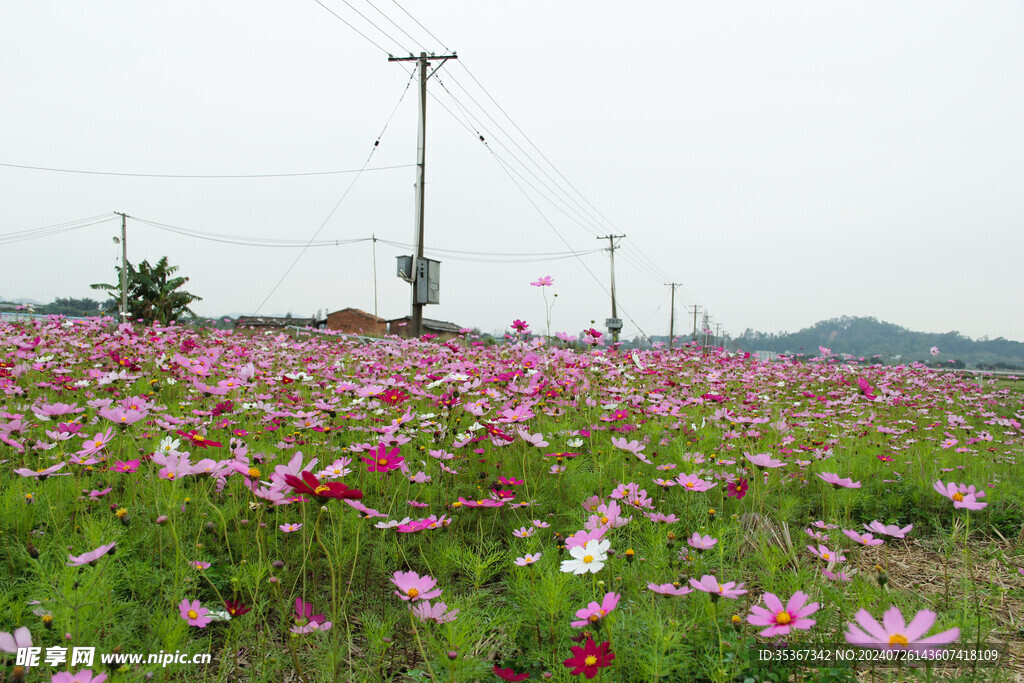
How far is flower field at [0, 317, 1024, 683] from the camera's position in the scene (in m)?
1.17

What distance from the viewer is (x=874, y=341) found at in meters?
84.6

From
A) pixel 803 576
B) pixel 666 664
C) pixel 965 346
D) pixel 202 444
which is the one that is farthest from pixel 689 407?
pixel 965 346

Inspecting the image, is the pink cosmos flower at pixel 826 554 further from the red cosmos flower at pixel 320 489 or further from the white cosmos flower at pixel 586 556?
the red cosmos flower at pixel 320 489

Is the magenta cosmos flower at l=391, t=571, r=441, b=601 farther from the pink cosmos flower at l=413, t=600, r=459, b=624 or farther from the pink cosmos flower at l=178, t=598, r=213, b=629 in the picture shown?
the pink cosmos flower at l=178, t=598, r=213, b=629

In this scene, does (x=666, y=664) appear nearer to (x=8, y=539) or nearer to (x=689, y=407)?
(x=8, y=539)

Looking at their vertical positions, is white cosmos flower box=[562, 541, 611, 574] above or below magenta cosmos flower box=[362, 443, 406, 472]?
below

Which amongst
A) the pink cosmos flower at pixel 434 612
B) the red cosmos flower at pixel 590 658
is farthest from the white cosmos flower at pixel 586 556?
the pink cosmos flower at pixel 434 612

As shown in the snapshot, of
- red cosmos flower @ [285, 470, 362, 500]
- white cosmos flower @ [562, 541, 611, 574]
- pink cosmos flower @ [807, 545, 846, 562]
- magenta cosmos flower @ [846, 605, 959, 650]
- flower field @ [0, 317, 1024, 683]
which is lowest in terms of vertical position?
flower field @ [0, 317, 1024, 683]

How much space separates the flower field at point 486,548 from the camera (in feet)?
3.85

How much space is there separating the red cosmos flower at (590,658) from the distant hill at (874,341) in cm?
6340

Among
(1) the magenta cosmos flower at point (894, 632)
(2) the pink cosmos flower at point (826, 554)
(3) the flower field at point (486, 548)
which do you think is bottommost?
(3) the flower field at point (486, 548)

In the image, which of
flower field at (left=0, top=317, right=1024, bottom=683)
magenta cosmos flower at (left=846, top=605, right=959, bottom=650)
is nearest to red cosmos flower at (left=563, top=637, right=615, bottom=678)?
flower field at (left=0, top=317, right=1024, bottom=683)

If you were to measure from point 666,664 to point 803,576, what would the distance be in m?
→ 0.48

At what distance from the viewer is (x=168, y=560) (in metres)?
1.60
